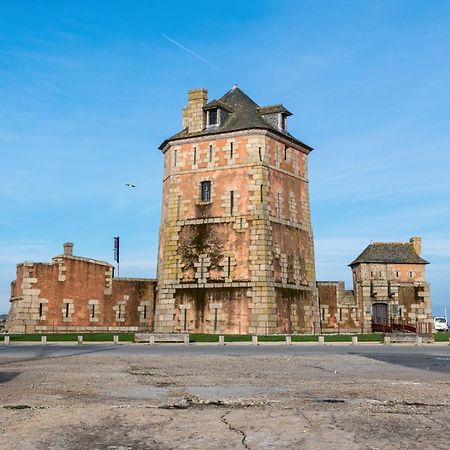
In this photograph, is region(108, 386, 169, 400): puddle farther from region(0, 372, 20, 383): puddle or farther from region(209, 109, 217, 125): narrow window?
region(209, 109, 217, 125): narrow window

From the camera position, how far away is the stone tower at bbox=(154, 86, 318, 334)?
3900 cm

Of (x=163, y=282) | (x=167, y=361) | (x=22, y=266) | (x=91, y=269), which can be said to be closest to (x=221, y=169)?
(x=163, y=282)

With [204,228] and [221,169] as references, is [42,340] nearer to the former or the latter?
[204,228]

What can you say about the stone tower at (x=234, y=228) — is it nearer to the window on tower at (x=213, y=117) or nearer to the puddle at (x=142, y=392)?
the window on tower at (x=213, y=117)

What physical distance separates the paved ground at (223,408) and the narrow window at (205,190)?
86.4ft

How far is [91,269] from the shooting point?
42.1 meters

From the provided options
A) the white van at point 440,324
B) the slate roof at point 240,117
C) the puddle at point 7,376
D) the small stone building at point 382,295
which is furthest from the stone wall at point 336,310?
the puddle at point 7,376

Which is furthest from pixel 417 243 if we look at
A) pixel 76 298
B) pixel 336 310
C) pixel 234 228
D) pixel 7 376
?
pixel 7 376

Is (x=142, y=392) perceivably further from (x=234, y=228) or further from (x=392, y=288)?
(x=392, y=288)

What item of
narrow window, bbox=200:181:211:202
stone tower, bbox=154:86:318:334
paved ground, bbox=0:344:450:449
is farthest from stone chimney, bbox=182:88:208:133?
paved ground, bbox=0:344:450:449

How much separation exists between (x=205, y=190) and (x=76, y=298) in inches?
454

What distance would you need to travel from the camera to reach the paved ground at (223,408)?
670 centimetres

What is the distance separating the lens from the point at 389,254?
51.6 m

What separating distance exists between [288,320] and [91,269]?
14.1 m
